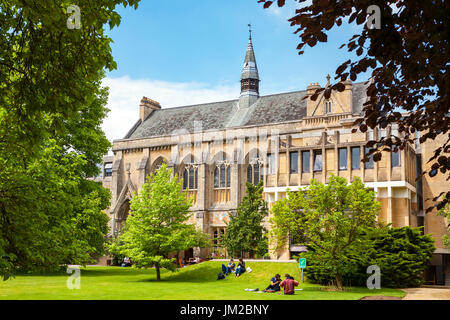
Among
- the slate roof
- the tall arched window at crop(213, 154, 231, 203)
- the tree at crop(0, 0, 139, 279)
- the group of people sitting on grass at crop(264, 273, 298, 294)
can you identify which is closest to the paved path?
the group of people sitting on grass at crop(264, 273, 298, 294)

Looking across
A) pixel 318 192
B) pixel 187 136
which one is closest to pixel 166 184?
pixel 318 192

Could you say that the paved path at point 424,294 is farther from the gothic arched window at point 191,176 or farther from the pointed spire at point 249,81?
the pointed spire at point 249,81

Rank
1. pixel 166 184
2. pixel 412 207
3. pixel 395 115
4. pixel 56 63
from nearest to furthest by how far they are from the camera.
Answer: pixel 395 115
pixel 56 63
pixel 166 184
pixel 412 207

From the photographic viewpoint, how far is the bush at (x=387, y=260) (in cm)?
2606

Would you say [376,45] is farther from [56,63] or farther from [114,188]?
[114,188]

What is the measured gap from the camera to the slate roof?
50819 millimetres

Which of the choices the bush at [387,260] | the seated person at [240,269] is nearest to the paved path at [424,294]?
the bush at [387,260]

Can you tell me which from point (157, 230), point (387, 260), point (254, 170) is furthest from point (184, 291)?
point (254, 170)

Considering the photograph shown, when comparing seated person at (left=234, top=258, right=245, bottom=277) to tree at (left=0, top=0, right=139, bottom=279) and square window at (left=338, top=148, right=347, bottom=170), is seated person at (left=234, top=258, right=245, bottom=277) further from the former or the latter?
tree at (left=0, top=0, right=139, bottom=279)

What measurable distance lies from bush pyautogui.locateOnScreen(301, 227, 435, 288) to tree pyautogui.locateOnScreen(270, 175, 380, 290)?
2.51 ft

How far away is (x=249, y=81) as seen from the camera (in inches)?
2277

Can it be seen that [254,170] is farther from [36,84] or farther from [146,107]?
[36,84]

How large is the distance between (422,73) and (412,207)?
3332cm

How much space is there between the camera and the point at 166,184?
3219cm
